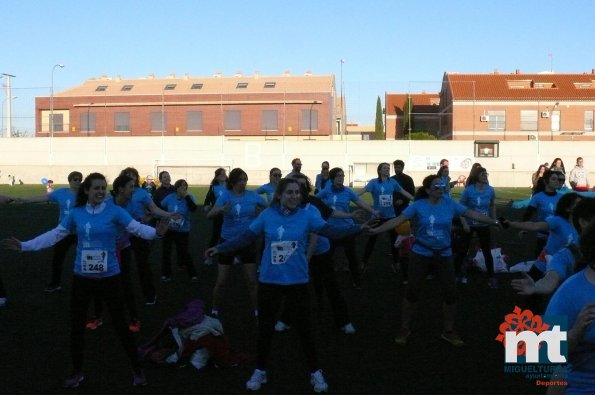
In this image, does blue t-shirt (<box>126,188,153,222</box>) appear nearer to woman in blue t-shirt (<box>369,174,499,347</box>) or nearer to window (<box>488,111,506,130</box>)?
woman in blue t-shirt (<box>369,174,499,347</box>)

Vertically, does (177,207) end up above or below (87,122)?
below

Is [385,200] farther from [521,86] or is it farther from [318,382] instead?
[521,86]

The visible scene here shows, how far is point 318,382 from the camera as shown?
222 inches

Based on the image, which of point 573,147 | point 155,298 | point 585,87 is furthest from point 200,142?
point 155,298

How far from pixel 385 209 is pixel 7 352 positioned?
7013mm

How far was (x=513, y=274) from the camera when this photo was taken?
38.5ft

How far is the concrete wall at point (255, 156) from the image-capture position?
4700 cm

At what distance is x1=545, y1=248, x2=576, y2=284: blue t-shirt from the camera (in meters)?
3.91

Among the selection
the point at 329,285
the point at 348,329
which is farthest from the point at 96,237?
the point at 348,329

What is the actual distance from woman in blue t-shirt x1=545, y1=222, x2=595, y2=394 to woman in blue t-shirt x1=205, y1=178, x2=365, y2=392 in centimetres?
275

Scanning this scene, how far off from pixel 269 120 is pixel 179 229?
159 ft

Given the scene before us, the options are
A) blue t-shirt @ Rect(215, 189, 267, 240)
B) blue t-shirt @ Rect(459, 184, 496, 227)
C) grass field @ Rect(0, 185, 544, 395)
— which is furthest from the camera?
blue t-shirt @ Rect(459, 184, 496, 227)

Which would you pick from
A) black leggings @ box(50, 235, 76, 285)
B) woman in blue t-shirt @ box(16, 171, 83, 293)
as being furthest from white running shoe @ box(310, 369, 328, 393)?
black leggings @ box(50, 235, 76, 285)

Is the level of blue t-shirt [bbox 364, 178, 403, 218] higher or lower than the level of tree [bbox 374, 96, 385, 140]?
lower
